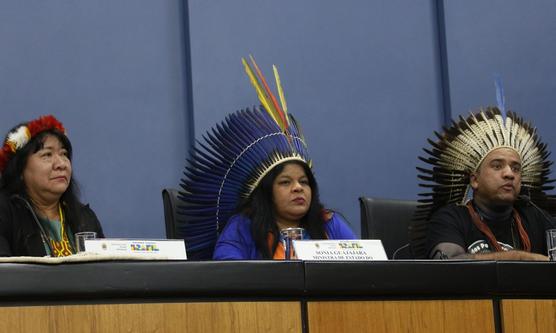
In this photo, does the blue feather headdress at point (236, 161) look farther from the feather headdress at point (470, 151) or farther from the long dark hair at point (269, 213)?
the feather headdress at point (470, 151)

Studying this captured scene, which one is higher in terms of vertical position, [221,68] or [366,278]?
[221,68]

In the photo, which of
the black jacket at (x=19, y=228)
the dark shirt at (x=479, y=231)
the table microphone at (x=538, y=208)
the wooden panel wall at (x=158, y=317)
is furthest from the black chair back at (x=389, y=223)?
the wooden panel wall at (x=158, y=317)

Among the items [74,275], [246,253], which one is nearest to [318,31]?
[246,253]

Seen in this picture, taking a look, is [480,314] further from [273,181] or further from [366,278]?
[273,181]

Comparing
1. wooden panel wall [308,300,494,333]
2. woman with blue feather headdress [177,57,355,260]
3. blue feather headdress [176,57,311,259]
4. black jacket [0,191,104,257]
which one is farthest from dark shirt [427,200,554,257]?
black jacket [0,191,104,257]

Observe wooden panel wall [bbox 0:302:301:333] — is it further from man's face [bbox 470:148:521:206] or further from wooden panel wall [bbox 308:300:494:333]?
man's face [bbox 470:148:521:206]

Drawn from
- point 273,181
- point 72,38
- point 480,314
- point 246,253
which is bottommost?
point 480,314

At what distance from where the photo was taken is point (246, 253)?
3.15m

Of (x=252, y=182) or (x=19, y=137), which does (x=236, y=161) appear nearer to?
(x=252, y=182)

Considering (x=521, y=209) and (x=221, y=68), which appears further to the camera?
(x=221, y=68)

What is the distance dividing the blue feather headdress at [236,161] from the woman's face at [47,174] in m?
0.37

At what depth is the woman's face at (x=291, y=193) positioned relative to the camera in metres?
3.28

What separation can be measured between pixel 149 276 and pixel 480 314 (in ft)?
2.40

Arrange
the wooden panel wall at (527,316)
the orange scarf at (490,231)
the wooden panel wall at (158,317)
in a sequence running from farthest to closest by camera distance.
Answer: the orange scarf at (490,231) → the wooden panel wall at (527,316) → the wooden panel wall at (158,317)
